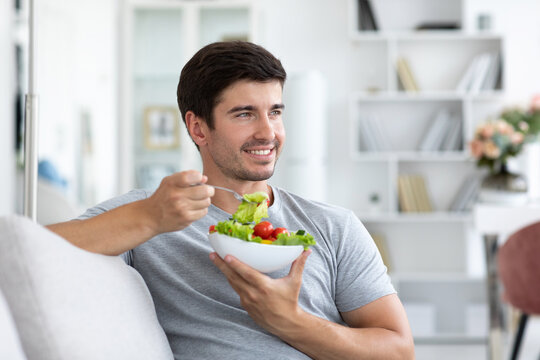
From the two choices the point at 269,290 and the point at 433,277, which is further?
the point at 433,277

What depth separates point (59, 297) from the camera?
1.08m

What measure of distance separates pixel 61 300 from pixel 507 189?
9.66ft

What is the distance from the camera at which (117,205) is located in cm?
147

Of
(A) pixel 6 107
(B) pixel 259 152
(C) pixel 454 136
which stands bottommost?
(B) pixel 259 152

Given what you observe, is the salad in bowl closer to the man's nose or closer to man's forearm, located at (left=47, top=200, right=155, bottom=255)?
man's forearm, located at (left=47, top=200, right=155, bottom=255)

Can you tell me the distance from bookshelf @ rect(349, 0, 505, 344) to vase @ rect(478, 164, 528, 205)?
36.1 inches

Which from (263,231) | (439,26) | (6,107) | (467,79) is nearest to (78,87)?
(6,107)

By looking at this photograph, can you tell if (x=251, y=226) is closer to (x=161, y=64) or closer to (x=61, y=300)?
(x=61, y=300)

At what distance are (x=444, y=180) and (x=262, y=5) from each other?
70.8 inches

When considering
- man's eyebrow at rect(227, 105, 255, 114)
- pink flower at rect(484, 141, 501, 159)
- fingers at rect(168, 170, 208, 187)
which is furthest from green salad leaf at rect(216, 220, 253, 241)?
pink flower at rect(484, 141, 501, 159)

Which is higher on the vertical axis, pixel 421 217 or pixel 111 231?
pixel 111 231

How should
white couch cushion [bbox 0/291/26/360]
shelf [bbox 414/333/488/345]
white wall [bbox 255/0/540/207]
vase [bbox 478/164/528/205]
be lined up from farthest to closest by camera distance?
white wall [bbox 255/0/540/207], shelf [bbox 414/333/488/345], vase [bbox 478/164/528/205], white couch cushion [bbox 0/291/26/360]

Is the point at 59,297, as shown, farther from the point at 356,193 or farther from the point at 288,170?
the point at 356,193

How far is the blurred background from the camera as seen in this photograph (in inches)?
177
